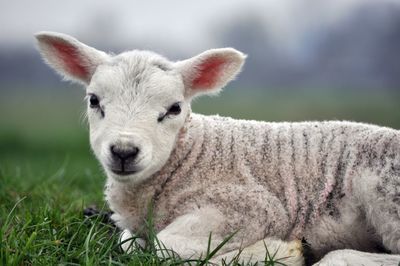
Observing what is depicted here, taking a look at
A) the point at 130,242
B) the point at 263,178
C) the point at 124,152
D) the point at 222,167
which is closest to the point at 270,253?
the point at 263,178

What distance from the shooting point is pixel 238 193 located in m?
5.02

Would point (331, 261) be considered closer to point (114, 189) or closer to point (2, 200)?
point (114, 189)

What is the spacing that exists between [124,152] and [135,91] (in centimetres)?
63

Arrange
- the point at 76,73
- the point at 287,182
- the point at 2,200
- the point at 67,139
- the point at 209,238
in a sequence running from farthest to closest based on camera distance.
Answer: the point at 67,139 < the point at 2,200 < the point at 76,73 < the point at 287,182 < the point at 209,238

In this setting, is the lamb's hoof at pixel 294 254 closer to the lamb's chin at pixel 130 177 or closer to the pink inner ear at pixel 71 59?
the lamb's chin at pixel 130 177

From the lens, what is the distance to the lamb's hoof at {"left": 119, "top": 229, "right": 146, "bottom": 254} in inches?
181

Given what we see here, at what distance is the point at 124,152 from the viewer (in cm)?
447

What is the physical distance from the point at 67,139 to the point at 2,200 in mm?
15471

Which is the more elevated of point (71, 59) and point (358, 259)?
point (71, 59)

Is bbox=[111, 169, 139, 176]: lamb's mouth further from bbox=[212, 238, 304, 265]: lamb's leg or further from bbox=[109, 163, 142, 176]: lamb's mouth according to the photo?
bbox=[212, 238, 304, 265]: lamb's leg

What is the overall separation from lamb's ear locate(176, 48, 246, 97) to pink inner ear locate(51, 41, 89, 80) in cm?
88

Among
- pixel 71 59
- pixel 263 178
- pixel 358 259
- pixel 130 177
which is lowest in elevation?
pixel 358 259

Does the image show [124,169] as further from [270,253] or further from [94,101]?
[270,253]

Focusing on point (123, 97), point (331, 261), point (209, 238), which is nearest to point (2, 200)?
point (123, 97)
